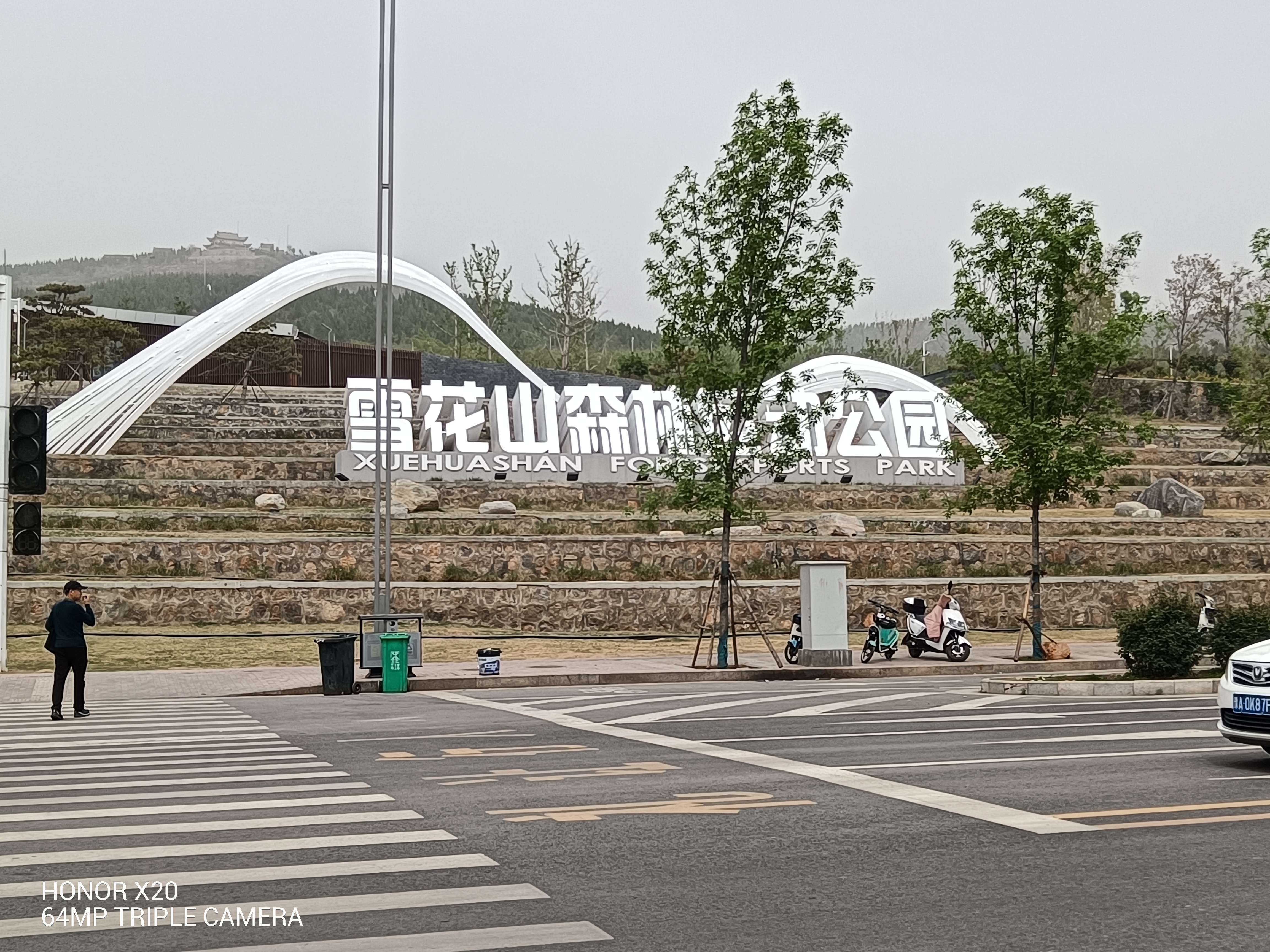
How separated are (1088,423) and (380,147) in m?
15.6

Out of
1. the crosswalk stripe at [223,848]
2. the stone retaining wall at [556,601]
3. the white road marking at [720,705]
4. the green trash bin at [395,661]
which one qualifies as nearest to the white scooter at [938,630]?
the stone retaining wall at [556,601]

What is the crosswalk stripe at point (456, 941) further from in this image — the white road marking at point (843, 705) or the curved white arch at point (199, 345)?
the curved white arch at point (199, 345)

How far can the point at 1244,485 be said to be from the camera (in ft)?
167

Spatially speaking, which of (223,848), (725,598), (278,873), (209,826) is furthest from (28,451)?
(278,873)

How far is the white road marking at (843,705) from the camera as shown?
16.9 m

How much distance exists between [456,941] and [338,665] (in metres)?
15.7

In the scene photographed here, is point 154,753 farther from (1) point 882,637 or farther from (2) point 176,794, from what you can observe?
(1) point 882,637

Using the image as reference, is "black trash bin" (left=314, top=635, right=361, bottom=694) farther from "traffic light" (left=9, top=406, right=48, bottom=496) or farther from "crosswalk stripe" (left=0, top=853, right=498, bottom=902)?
"crosswalk stripe" (left=0, top=853, right=498, bottom=902)

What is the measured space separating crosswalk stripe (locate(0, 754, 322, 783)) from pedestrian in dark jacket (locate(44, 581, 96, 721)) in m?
4.90

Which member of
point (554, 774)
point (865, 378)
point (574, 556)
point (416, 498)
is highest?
point (865, 378)

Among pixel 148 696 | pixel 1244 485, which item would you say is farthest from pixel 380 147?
pixel 1244 485

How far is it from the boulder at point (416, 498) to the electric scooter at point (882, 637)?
16580 mm

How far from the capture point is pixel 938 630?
86.5 ft

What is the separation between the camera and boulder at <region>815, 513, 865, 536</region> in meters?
37.4
